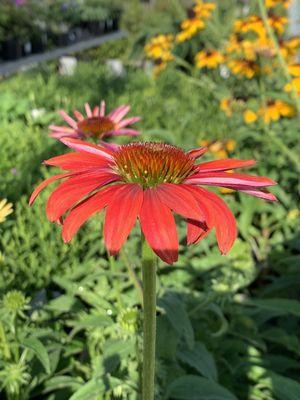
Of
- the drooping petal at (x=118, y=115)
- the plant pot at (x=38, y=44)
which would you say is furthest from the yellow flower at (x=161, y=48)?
the plant pot at (x=38, y=44)

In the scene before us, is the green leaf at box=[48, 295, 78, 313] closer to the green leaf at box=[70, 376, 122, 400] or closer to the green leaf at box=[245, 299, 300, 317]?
the green leaf at box=[70, 376, 122, 400]

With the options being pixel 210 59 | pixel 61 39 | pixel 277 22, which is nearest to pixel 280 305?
pixel 277 22

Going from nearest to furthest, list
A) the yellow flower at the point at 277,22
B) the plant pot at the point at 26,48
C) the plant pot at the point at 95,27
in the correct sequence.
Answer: the yellow flower at the point at 277,22 < the plant pot at the point at 26,48 < the plant pot at the point at 95,27

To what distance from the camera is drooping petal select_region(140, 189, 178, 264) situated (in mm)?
517

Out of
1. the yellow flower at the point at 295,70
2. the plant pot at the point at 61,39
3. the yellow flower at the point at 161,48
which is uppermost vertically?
the plant pot at the point at 61,39

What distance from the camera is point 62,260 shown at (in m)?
1.55

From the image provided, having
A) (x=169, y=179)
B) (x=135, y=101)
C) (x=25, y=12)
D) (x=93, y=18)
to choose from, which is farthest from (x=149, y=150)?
(x=93, y=18)

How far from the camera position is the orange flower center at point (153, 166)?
0.63 meters

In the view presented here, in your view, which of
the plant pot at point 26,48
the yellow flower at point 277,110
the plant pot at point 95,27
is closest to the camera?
the yellow flower at point 277,110

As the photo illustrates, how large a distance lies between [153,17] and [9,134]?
5.66 meters

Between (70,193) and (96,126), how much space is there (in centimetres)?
54

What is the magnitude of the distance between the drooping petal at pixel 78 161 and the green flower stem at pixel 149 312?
12cm

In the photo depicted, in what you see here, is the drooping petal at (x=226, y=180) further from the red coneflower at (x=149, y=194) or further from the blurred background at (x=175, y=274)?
the blurred background at (x=175, y=274)

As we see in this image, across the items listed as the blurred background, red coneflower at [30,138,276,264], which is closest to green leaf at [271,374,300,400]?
the blurred background
